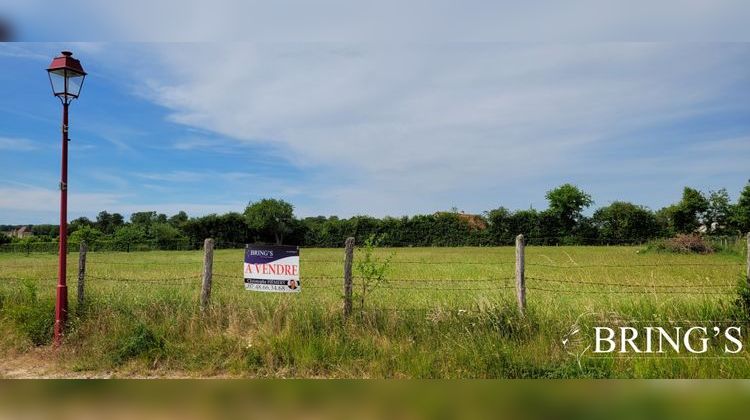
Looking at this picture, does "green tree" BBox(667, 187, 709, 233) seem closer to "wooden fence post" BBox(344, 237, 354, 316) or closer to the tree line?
the tree line

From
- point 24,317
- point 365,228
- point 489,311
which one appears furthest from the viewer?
point 365,228

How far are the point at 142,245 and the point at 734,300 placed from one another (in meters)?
32.7

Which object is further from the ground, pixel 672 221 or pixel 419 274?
pixel 672 221

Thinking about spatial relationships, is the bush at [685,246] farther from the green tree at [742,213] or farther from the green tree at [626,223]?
the green tree at [742,213]

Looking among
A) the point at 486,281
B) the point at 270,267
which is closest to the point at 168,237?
the point at 486,281

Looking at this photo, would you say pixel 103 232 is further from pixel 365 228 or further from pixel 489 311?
pixel 489 311

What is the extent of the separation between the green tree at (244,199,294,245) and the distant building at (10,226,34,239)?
14.0 metres

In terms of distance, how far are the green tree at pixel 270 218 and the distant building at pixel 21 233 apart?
14.0 m

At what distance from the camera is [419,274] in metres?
15.6

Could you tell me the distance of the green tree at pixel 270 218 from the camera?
3466 cm

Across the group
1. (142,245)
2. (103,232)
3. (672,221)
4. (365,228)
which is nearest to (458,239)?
(365,228)

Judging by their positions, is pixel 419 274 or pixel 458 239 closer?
pixel 419 274

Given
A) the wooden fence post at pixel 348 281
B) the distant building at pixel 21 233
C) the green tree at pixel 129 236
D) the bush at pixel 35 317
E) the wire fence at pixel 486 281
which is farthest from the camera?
the distant building at pixel 21 233
